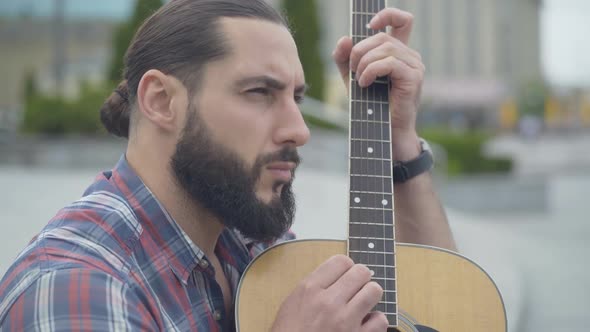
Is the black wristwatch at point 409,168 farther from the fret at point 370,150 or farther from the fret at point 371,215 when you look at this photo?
the fret at point 371,215

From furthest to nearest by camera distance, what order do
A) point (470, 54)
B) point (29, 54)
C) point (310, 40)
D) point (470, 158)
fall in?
point (470, 54) → point (29, 54) → point (310, 40) → point (470, 158)

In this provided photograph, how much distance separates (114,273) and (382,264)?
2.31 feet

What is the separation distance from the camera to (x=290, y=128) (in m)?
1.92

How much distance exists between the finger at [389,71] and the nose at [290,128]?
322 mm

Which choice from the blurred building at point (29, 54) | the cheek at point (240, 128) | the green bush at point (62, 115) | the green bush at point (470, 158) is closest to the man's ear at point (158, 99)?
the cheek at point (240, 128)

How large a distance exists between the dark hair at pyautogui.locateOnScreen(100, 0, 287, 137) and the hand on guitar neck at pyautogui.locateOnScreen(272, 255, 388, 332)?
518mm

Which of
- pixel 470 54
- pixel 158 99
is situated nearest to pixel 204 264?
pixel 158 99

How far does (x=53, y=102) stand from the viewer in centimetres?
Answer: 1397

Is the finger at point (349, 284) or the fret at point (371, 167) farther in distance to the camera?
the fret at point (371, 167)

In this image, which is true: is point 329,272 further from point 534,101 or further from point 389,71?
point 534,101

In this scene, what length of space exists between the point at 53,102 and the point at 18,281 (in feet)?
42.5

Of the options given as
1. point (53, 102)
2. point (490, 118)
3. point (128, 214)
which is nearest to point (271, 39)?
point (128, 214)

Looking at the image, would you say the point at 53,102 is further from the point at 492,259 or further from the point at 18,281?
the point at 18,281

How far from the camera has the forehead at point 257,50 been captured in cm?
187
